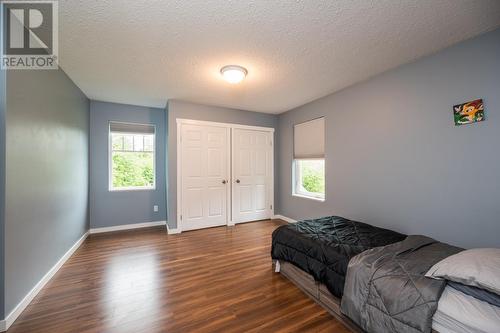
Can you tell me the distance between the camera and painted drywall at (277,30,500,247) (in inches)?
76.7

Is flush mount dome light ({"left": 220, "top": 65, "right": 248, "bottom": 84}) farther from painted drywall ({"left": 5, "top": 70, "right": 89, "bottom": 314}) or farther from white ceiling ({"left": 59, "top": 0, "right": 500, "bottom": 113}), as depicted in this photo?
painted drywall ({"left": 5, "top": 70, "right": 89, "bottom": 314})

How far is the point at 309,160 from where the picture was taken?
4219 mm

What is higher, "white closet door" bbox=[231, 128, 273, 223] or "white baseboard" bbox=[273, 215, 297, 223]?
"white closet door" bbox=[231, 128, 273, 223]

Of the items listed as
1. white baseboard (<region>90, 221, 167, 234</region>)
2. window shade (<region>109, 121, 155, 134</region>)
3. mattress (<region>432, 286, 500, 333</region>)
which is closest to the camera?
mattress (<region>432, 286, 500, 333</region>)

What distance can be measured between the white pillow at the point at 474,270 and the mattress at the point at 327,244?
1.90 ft

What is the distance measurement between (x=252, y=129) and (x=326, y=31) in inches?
113

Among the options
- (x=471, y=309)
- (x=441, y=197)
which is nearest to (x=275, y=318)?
(x=471, y=309)

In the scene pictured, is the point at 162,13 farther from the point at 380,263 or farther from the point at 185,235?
the point at 185,235

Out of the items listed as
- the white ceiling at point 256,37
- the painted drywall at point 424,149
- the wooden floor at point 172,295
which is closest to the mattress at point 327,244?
the wooden floor at point 172,295

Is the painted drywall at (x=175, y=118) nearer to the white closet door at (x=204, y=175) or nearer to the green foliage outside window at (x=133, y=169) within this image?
the white closet door at (x=204, y=175)

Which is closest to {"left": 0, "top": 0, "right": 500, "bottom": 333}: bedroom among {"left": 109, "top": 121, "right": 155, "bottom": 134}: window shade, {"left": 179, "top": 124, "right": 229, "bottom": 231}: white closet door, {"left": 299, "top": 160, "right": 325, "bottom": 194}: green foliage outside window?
{"left": 299, "top": 160, "right": 325, "bottom": 194}: green foliage outside window

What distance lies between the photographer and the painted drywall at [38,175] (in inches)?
68.1

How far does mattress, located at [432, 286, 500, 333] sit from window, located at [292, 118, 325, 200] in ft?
8.62

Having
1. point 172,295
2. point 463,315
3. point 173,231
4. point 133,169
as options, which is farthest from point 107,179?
point 463,315
